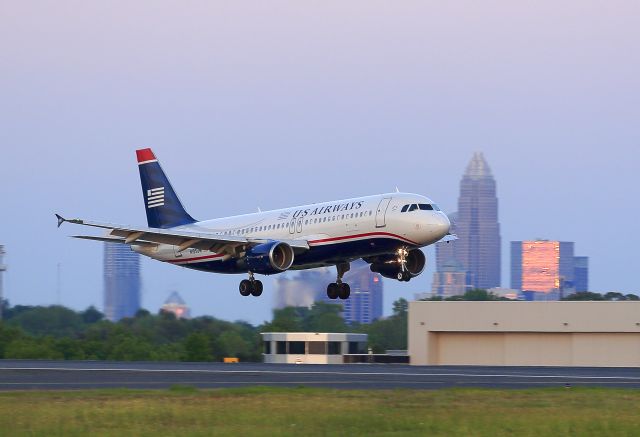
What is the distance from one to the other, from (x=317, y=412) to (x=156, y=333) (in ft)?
306

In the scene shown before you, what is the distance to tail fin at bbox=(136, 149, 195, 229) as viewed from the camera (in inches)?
2771

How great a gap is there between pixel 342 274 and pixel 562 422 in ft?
115

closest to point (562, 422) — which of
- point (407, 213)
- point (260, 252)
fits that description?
point (407, 213)

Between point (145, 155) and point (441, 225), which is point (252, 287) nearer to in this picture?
point (441, 225)

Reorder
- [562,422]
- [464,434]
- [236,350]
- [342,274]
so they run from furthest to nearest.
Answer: [236,350] → [342,274] → [562,422] → [464,434]

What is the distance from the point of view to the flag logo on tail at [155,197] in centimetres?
7138

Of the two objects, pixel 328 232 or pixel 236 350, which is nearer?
pixel 328 232

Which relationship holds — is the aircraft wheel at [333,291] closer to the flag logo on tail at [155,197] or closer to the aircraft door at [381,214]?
the aircraft door at [381,214]

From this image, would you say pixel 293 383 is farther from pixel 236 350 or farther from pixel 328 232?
pixel 236 350

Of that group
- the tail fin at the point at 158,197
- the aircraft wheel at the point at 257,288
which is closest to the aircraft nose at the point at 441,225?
the aircraft wheel at the point at 257,288

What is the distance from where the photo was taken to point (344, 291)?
6266cm

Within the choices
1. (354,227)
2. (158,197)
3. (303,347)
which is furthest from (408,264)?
(303,347)

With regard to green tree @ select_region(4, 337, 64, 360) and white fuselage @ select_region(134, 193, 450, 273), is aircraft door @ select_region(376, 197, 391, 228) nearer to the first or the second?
white fuselage @ select_region(134, 193, 450, 273)

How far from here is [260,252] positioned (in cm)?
5747
